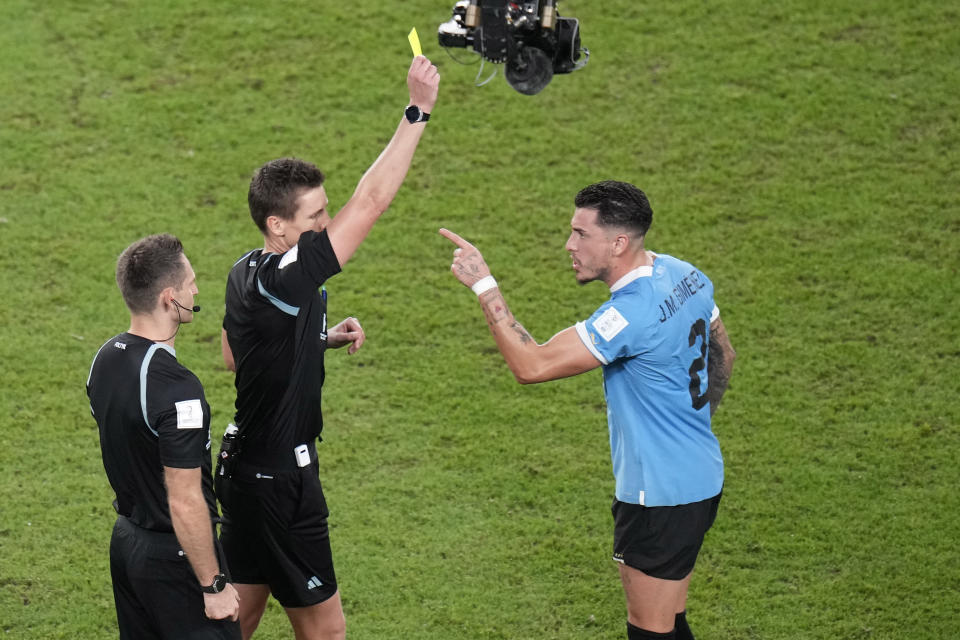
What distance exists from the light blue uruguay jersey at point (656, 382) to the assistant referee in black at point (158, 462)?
1.55 m

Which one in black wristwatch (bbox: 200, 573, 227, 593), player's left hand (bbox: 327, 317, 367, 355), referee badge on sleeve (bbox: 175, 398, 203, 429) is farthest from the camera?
player's left hand (bbox: 327, 317, 367, 355)

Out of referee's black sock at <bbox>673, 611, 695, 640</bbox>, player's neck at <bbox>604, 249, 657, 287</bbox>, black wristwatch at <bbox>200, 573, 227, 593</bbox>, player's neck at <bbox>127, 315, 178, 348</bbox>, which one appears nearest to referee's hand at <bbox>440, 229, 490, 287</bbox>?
player's neck at <bbox>604, 249, 657, 287</bbox>

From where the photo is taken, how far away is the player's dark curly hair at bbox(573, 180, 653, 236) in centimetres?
457

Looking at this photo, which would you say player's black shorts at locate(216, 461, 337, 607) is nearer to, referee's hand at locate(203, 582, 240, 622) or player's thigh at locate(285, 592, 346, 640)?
player's thigh at locate(285, 592, 346, 640)

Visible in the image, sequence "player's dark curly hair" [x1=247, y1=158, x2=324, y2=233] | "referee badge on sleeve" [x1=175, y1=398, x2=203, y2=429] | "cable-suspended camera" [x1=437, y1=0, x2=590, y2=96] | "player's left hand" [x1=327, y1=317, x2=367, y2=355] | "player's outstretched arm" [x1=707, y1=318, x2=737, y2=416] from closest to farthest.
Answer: "referee badge on sleeve" [x1=175, y1=398, x2=203, y2=429] < "cable-suspended camera" [x1=437, y1=0, x2=590, y2=96] < "player's dark curly hair" [x1=247, y1=158, x2=324, y2=233] < "player's outstretched arm" [x1=707, y1=318, x2=737, y2=416] < "player's left hand" [x1=327, y1=317, x2=367, y2=355]

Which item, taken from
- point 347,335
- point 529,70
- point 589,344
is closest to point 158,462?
point 347,335

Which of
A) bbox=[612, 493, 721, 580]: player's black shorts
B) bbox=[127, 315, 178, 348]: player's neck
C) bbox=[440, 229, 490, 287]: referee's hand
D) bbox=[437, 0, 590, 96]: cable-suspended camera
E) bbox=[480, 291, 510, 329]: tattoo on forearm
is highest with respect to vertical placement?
bbox=[437, 0, 590, 96]: cable-suspended camera

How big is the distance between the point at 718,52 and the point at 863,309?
3199 mm

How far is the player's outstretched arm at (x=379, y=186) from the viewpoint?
4035mm

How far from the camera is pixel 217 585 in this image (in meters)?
4.12

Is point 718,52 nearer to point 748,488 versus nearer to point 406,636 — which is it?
point 748,488

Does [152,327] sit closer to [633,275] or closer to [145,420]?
[145,420]

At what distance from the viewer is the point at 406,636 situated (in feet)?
18.4

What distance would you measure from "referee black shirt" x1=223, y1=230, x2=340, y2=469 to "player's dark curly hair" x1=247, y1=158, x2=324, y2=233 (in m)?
0.18
